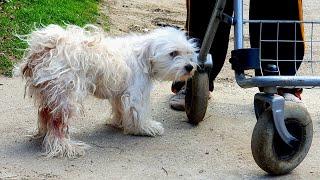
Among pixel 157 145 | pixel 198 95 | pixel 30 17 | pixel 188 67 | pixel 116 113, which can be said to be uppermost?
pixel 30 17

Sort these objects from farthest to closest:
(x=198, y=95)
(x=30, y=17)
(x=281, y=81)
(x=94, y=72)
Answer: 1. (x=30, y=17)
2. (x=198, y=95)
3. (x=94, y=72)
4. (x=281, y=81)

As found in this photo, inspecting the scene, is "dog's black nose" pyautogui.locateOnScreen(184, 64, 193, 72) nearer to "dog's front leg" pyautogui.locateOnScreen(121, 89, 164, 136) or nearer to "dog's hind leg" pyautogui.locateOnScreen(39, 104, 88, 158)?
"dog's front leg" pyautogui.locateOnScreen(121, 89, 164, 136)

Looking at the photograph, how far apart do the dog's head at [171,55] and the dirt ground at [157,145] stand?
1.33 feet

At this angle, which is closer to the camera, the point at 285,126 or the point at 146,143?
the point at 285,126

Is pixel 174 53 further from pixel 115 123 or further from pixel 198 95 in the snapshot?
pixel 115 123

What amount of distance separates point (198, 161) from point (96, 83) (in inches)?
28.9

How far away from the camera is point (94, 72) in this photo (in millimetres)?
4020

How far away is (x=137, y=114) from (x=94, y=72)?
1.40ft

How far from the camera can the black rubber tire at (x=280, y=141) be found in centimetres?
345

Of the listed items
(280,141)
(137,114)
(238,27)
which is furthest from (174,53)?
(280,141)

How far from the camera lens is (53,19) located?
276 inches

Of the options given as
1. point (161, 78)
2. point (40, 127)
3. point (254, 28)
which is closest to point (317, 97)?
point (254, 28)

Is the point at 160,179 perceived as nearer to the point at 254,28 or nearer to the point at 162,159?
the point at 162,159

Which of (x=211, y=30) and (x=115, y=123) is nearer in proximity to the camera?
(x=211, y=30)
